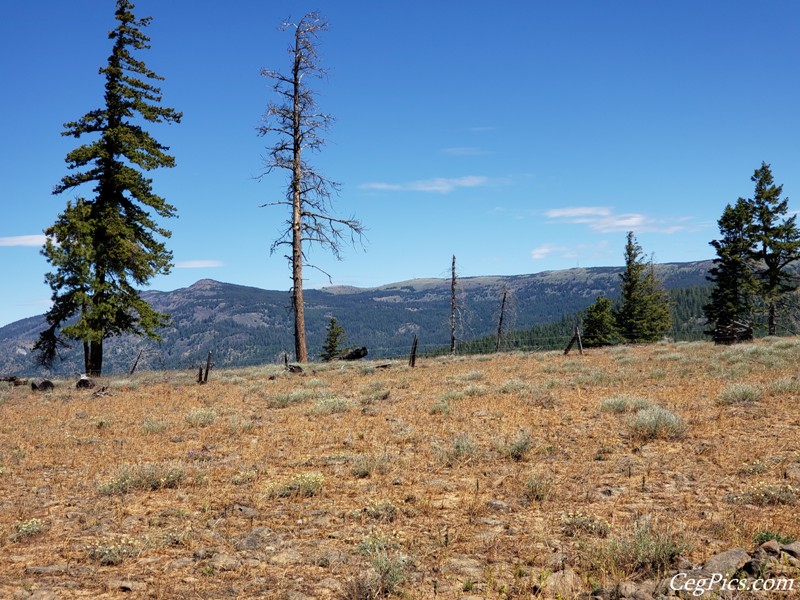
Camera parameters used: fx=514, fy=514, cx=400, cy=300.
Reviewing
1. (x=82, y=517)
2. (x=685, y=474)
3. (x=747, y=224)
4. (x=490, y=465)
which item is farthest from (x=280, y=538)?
(x=747, y=224)

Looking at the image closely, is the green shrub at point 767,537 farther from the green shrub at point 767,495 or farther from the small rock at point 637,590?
the small rock at point 637,590

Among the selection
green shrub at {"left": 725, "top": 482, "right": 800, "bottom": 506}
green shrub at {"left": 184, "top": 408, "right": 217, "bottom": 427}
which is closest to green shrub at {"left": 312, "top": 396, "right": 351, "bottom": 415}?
green shrub at {"left": 184, "top": 408, "right": 217, "bottom": 427}

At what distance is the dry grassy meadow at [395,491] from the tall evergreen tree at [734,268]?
3483cm

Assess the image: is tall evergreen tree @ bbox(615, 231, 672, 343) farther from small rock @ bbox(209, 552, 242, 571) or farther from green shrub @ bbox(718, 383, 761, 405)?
small rock @ bbox(209, 552, 242, 571)

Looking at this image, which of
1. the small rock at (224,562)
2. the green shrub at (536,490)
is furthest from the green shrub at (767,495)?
the small rock at (224,562)

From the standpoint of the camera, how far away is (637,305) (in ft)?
190

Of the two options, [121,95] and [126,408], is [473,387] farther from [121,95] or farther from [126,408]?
[121,95]

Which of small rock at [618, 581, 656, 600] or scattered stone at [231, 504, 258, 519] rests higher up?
small rock at [618, 581, 656, 600]

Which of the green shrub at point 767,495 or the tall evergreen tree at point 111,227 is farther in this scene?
the tall evergreen tree at point 111,227

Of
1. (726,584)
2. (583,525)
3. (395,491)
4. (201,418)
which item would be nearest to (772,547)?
(726,584)

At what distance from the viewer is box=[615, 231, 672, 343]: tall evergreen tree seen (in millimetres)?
57125

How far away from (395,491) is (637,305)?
187 ft

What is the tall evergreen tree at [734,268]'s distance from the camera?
44531 millimetres

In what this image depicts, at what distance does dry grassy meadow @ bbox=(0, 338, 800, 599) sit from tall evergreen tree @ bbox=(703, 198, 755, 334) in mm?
34828
